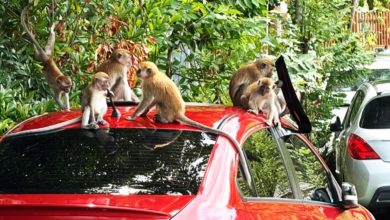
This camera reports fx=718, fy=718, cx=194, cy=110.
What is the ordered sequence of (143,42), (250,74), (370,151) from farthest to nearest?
1. (370,151)
2. (143,42)
3. (250,74)

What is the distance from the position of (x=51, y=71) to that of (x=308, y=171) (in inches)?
110

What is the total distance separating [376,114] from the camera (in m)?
8.69

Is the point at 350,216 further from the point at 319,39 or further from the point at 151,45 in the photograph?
the point at 319,39

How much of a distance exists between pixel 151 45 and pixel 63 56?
97cm

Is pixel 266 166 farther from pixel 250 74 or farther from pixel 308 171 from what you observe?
pixel 250 74

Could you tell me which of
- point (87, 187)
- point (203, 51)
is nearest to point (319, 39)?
point (203, 51)

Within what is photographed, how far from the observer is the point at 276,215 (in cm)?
381

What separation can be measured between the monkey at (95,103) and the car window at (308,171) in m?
1.31

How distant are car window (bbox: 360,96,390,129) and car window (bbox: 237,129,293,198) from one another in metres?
4.24

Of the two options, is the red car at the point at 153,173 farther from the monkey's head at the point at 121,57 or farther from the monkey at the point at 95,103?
the monkey's head at the point at 121,57

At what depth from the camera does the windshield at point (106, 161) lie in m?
3.48

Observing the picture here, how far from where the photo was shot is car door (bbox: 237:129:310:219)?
3746 millimetres

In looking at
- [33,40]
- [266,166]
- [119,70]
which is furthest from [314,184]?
[33,40]

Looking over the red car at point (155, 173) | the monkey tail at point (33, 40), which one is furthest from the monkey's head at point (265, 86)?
the monkey tail at point (33, 40)
